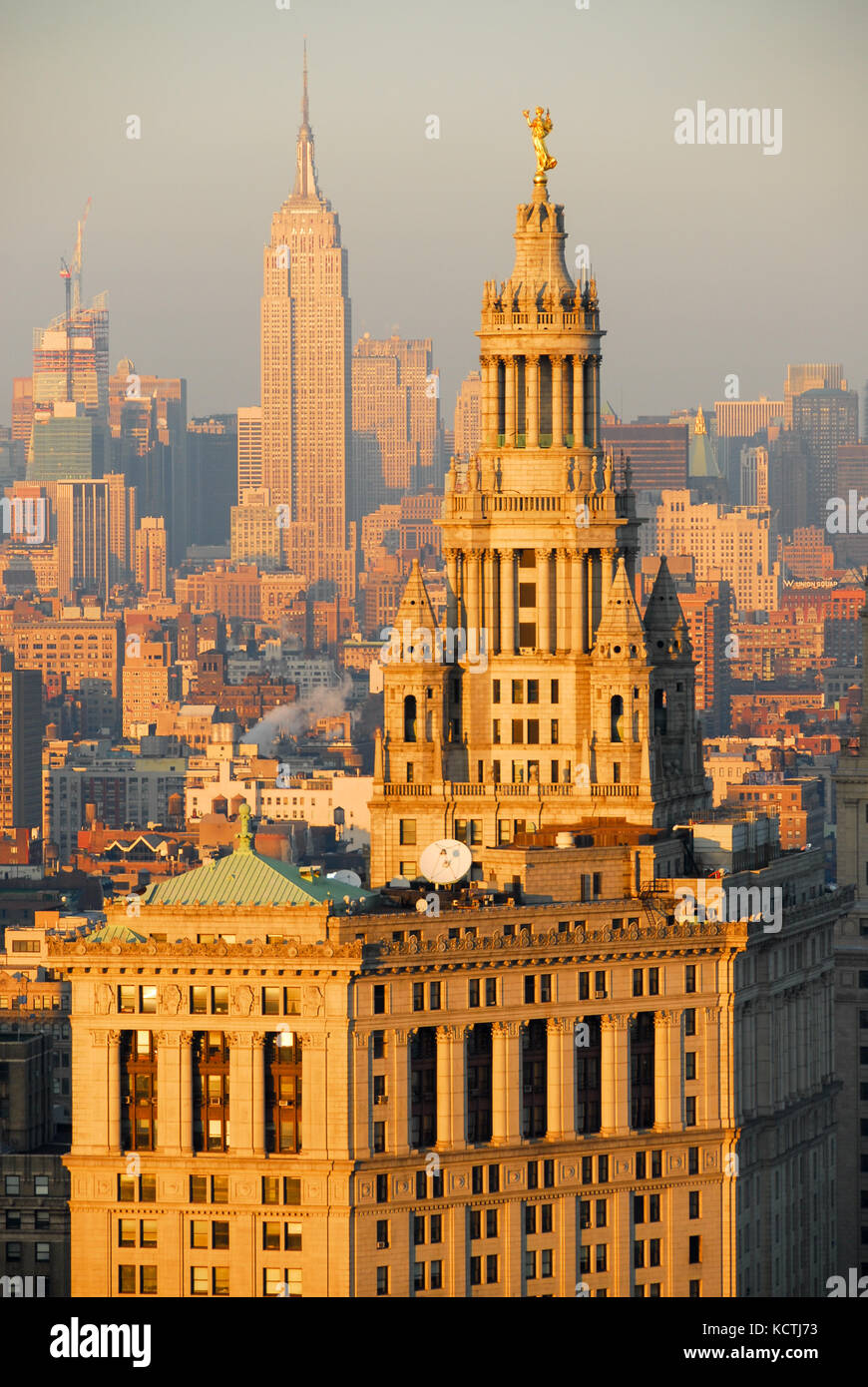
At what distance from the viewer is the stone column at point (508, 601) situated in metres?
179

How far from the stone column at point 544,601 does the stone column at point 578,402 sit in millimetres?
4745

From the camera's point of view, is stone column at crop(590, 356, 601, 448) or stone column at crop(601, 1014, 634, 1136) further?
stone column at crop(590, 356, 601, 448)

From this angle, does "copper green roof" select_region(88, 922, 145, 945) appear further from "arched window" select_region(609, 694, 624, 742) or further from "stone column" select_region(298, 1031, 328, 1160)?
"arched window" select_region(609, 694, 624, 742)

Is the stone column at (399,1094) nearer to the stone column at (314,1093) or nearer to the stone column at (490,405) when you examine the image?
the stone column at (314,1093)

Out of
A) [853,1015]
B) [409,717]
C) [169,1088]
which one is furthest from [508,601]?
[169,1088]

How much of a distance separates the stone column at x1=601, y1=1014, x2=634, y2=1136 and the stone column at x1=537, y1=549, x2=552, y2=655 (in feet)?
71.8

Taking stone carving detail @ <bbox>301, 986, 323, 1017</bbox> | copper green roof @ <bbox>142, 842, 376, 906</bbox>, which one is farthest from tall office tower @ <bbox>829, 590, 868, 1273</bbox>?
stone carving detail @ <bbox>301, 986, 323, 1017</bbox>

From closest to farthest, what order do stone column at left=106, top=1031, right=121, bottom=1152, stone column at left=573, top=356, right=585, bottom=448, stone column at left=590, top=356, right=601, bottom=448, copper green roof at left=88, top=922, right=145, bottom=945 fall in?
stone column at left=106, top=1031, right=121, bottom=1152 < copper green roof at left=88, top=922, right=145, bottom=945 < stone column at left=573, top=356, right=585, bottom=448 < stone column at left=590, top=356, right=601, bottom=448

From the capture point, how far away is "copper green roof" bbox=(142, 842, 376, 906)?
156500mm

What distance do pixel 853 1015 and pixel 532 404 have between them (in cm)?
3100

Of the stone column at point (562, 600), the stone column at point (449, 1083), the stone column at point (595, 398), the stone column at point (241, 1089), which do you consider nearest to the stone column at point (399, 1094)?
the stone column at point (449, 1083)
